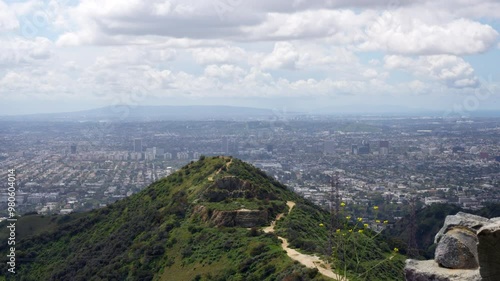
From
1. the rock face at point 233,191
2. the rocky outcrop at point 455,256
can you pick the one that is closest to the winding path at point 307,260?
the rock face at point 233,191

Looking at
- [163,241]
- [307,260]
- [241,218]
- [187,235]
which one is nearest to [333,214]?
[307,260]

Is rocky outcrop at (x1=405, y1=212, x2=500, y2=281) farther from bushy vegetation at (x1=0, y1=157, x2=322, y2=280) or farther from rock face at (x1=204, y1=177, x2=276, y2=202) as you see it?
rock face at (x1=204, y1=177, x2=276, y2=202)

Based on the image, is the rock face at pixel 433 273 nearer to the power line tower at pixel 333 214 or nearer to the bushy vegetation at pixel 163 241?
the power line tower at pixel 333 214

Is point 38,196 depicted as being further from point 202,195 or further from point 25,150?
point 202,195

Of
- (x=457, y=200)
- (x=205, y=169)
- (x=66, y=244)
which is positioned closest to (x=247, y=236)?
(x=205, y=169)

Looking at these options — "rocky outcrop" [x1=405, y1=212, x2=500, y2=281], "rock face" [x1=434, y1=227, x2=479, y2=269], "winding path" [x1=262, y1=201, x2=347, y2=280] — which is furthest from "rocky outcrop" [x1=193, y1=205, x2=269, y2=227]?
"rock face" [x1=434, y1=227, x2=479, y2=269]

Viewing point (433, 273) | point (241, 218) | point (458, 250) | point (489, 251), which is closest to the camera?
point (489, 251)

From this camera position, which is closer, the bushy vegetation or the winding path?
the winding path

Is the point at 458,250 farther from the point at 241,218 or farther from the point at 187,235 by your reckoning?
→ the point at 187,235
